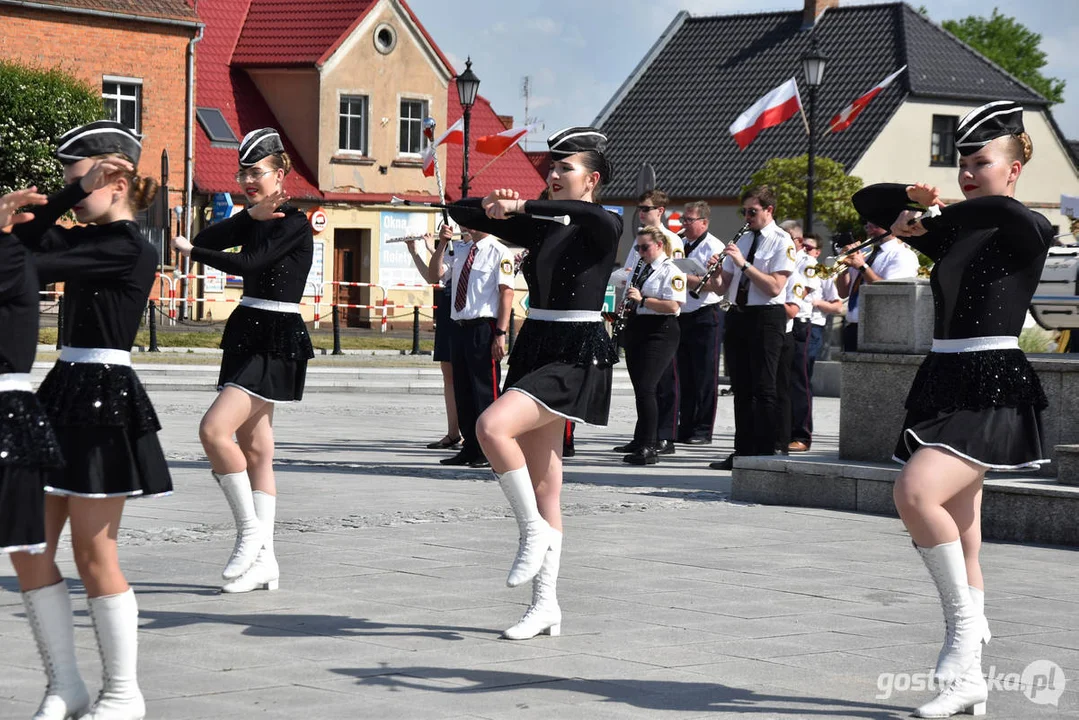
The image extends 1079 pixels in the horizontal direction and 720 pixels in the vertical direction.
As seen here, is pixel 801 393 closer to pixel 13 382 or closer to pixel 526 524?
pixel 526 524

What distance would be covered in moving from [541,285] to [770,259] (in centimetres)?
574

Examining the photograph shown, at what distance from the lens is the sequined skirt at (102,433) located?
5.29 m

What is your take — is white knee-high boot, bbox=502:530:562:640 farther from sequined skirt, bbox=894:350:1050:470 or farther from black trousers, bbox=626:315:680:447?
black trousers, bbox=626:315:680:447

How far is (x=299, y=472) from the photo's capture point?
12773 millimetres

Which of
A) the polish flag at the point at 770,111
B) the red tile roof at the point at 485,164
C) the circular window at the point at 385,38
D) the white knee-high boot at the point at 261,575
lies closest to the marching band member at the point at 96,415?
the white knee-high boot at the point at 261,575

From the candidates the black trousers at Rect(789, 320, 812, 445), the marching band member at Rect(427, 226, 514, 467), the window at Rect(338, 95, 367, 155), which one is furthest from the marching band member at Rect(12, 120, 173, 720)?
the window at Rect(338, 95, 367, 155)

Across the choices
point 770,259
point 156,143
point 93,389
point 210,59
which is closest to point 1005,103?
point 93,389

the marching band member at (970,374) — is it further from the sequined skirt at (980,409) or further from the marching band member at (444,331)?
the marching band member at (444,331)

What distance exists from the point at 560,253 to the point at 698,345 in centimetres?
862

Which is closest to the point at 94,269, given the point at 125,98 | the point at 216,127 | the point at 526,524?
the point at 526,524

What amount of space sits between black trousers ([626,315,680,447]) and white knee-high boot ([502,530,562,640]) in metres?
6.92

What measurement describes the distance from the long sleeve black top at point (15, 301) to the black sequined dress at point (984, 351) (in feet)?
9.65

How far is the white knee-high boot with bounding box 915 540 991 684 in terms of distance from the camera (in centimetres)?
574

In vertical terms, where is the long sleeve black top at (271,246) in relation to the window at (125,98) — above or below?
below
